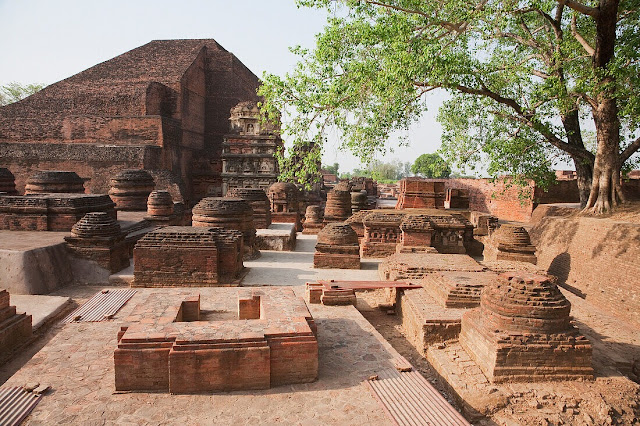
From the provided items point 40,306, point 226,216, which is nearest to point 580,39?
point 226,216

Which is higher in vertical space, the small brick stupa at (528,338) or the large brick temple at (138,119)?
the large brick temple at (138,119)

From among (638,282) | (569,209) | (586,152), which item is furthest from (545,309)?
(569,209)

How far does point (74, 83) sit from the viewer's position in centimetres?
2536

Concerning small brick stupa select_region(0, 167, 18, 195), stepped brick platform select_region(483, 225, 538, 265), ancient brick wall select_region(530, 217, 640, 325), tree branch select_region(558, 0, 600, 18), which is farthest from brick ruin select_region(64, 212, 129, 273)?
tree branch select_region(558, 0, 600, 18)

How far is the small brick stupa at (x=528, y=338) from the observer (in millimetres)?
4527

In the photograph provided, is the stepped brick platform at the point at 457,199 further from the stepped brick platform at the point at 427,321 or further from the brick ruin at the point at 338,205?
the stepped brick platform at the point at 427,321

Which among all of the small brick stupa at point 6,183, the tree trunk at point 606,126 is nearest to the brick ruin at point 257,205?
the small brick stupa at point 6,183

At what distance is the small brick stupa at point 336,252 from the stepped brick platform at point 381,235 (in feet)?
4.32

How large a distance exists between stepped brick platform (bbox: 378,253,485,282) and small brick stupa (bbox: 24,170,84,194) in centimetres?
991

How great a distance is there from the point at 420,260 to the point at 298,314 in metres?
4.64

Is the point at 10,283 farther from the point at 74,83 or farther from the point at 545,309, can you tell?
the point at 74,83

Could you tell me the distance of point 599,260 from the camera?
8336 millimetres

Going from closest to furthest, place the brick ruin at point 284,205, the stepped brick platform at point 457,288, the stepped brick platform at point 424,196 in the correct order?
1. the stepped brick platform at point 457,288
2. the stepped brick platform at point 424,196
3. the brick ruin at point 284,205

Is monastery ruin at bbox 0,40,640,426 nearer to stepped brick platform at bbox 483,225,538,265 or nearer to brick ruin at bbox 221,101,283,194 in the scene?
stepped brick platform at bbox 483,225,538,265
